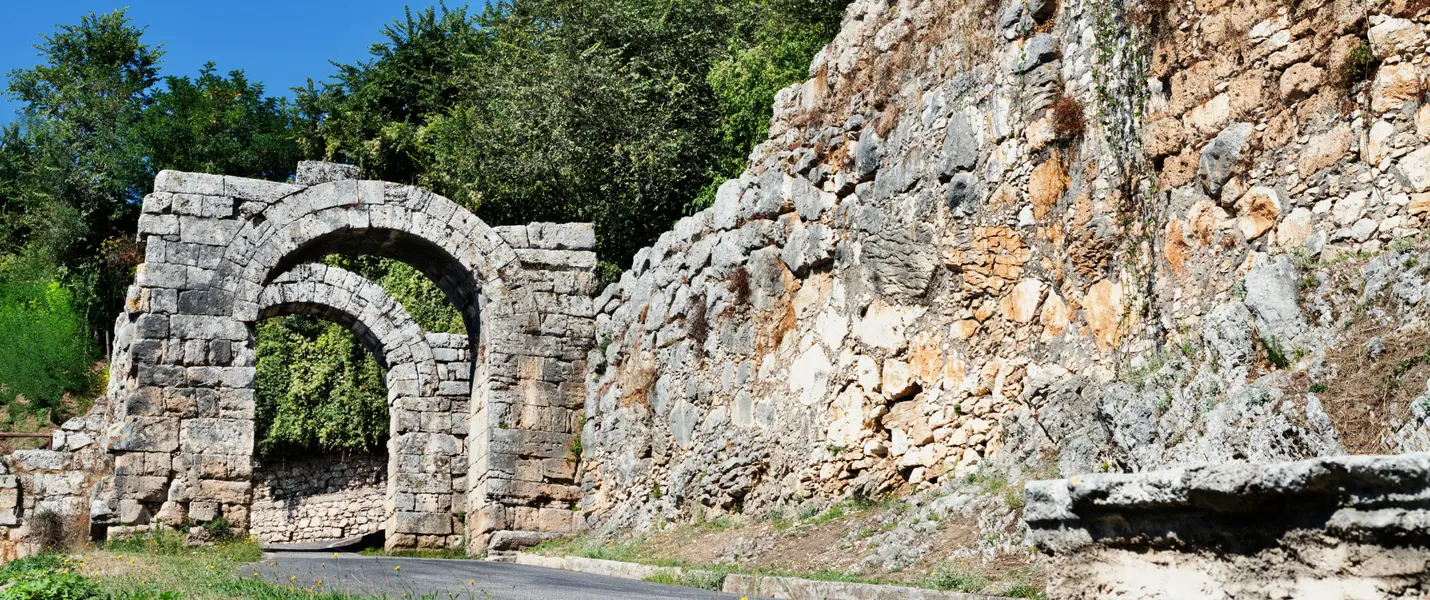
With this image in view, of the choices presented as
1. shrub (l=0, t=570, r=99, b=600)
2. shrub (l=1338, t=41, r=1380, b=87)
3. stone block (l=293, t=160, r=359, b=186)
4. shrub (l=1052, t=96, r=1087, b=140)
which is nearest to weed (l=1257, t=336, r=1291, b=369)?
shrub (l=1338, t=41, r=1380, b=87)

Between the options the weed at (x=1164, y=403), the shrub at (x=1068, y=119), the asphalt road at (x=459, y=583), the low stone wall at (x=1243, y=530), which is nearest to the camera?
the low stone wall at (x=1243, y=530)

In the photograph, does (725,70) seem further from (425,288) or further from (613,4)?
(425,288)

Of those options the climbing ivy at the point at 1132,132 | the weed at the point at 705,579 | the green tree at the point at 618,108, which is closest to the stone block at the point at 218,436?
the weed at the point at 705,579

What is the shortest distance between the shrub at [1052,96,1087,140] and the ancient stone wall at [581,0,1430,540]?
2 cm

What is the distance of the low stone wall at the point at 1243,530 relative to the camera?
312cm

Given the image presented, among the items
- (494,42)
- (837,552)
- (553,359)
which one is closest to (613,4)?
(494,42)

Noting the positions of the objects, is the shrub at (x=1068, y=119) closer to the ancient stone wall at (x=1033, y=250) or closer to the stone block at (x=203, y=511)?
the ancient stone wall at (x=1033, y=250)

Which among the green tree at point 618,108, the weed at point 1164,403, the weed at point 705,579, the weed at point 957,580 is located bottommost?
the weed at point 705,579

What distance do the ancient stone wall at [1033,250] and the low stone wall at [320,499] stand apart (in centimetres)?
1420

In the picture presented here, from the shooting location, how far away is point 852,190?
37.9 feet

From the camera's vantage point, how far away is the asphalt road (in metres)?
7.72

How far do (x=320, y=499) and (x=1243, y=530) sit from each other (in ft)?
86.6

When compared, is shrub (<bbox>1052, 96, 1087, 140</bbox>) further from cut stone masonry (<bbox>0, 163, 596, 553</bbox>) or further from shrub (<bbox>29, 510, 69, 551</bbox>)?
shrub (<bbox>29, 510, 69, 551</bbox>)

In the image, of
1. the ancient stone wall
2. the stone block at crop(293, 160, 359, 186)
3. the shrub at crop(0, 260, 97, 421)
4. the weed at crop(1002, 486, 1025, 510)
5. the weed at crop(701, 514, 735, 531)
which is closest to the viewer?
the ancient stone wall
